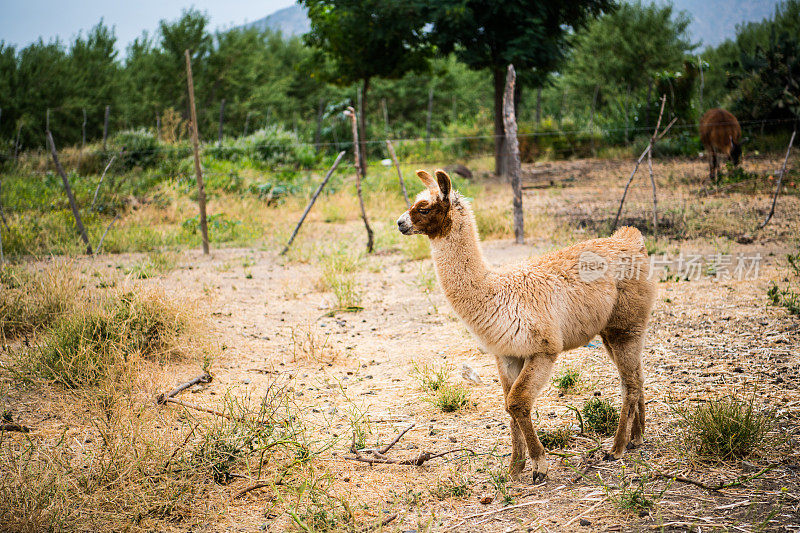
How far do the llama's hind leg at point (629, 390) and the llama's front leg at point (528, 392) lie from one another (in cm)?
63

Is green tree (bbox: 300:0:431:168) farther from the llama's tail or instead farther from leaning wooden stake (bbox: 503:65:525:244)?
the llama's tail

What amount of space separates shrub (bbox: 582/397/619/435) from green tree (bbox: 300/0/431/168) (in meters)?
12.8

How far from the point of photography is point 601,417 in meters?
4.10

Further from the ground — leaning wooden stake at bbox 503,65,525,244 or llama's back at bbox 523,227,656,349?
leaning wooden stake at bbox 503,65,525,244

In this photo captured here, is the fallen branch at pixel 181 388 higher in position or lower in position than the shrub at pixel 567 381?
higher

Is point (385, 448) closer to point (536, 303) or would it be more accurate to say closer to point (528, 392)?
point (528, 392)

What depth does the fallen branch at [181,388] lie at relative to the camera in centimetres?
449

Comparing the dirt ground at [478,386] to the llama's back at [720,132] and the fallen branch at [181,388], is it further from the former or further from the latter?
the llama's back at [720,132]

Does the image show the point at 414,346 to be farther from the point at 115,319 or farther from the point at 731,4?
the point at 731,4

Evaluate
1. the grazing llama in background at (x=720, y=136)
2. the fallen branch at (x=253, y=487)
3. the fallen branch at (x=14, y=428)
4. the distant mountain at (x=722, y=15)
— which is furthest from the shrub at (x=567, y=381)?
the distant mountain at (x=722, y=15)

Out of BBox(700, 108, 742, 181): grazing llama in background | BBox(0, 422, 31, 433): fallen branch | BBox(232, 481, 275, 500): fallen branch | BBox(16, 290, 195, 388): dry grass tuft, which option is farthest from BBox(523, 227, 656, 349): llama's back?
BBox(700, 108, 742, 181): grazing llama in background

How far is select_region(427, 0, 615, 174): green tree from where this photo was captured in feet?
48.6

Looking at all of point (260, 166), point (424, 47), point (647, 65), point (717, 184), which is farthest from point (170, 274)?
point (647, 65)

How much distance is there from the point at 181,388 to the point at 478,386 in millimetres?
2489
